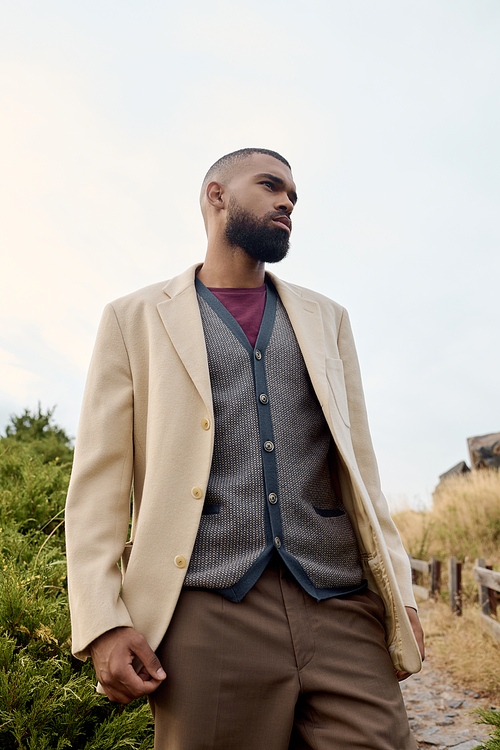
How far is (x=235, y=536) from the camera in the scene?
1.83m

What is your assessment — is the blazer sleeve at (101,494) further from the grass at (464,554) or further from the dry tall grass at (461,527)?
the dry tall grass at (461,527)

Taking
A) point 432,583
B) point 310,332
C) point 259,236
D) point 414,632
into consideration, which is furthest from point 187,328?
point 432,583

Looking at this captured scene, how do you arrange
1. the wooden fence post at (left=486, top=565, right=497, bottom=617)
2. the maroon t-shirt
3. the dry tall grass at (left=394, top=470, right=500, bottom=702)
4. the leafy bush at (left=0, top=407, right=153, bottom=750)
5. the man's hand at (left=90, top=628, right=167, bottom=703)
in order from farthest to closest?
the wooden fence post at (left=486, top=565, right=497, bottom=617), the dry tall grass at (left=394, top=470, right=500, bottom=702), the leafy bush at (left=0, top=407, right=153, bottom=750), the maroon t-shirt, the man's hand at (left=90, top=628, right=167, bottom=703)

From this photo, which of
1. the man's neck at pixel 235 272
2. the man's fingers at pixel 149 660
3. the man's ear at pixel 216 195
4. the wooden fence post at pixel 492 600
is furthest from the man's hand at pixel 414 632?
the wooden fence post at pixel 492 600

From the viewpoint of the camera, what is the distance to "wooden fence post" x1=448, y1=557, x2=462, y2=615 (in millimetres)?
8570

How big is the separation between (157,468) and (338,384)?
0.78 meters

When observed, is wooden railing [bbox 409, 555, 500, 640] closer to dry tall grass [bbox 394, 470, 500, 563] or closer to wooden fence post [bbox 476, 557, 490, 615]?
wooden fence post [bbox 476, 557, 490, 615]

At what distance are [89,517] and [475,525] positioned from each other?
11559 millimetres

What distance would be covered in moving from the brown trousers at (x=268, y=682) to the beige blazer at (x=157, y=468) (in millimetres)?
125

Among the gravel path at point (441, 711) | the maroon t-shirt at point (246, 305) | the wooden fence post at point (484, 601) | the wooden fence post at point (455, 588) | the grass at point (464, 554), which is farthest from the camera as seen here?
the wooden fence post at point (455, 588)

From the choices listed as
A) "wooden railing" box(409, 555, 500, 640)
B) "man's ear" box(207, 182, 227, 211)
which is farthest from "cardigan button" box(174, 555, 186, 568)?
"wooden railing" box(409, 555, 500, 640)

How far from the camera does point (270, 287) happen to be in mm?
2549

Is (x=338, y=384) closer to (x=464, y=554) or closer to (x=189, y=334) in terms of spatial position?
(x=189, y=334)

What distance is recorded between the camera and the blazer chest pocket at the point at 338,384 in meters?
2.17
